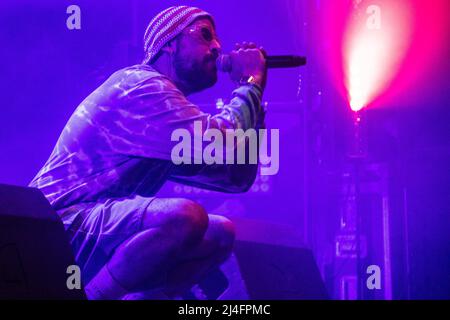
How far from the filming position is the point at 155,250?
1604 millimetres

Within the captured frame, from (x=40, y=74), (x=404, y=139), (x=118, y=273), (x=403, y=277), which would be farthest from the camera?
(x=404, y=139)

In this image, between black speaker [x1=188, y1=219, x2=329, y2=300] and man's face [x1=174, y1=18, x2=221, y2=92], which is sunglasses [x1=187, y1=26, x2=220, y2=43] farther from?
black speaker [x1=188, y1=219, x2=329, y2=300]

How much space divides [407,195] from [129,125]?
1689mm

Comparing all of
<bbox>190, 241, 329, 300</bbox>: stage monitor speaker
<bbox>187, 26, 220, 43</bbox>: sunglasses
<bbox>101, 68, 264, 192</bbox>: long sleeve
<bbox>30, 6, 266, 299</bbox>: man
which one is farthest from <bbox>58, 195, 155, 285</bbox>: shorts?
<bbox>187, 26, 220, 43</bbox>: sunglasses

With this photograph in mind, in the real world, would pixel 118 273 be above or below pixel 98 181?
below

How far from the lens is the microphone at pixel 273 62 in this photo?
6.56 ft

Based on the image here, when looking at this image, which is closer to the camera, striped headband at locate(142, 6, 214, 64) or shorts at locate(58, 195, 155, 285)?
shorts at locate(58, 195, 155, 285)

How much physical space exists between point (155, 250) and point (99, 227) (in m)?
0.18

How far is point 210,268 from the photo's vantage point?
179 cm

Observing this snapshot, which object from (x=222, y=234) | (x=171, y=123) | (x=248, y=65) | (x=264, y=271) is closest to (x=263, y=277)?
(x=264, y=271)

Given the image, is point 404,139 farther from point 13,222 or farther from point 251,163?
point 13,222

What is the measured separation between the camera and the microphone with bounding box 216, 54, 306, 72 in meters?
2.00

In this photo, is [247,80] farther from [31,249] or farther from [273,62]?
[31,249]
